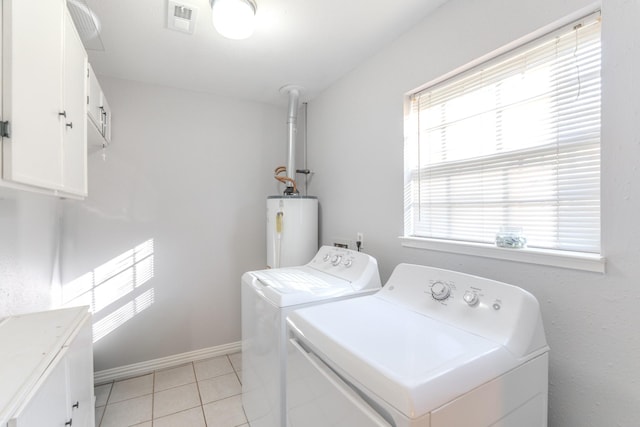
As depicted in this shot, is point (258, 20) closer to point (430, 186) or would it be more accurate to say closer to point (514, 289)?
point (430, 186)

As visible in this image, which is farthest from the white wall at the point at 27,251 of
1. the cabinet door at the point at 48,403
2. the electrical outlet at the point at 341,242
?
the electrical outlet at the point at 341,242

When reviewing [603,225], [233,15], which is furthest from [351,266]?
[233,15]

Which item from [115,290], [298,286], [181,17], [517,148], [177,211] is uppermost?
[181,17]

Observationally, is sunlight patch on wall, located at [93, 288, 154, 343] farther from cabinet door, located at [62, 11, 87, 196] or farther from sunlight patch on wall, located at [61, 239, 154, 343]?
cabinet door, located at [62, 11, 87, 196]

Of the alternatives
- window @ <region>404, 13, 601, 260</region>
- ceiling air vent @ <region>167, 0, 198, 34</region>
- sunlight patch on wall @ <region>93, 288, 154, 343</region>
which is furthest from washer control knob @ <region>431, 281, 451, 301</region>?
sunlight patch on wall @ <region>93, 288, 154, 343</region>

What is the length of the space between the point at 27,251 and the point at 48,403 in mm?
1130

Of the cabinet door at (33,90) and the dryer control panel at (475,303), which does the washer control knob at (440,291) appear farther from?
the cabinet door at (33,90)

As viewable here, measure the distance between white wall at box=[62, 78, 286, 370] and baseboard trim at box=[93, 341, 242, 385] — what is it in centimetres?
5

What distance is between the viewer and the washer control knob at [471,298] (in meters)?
1.13

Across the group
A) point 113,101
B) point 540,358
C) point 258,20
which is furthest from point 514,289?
point 113,101

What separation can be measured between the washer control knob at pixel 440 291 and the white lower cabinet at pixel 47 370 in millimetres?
1391

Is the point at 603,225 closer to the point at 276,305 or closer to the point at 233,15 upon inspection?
the point at 276,305

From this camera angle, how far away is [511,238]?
4.22ft

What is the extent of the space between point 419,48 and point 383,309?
1.52 m
